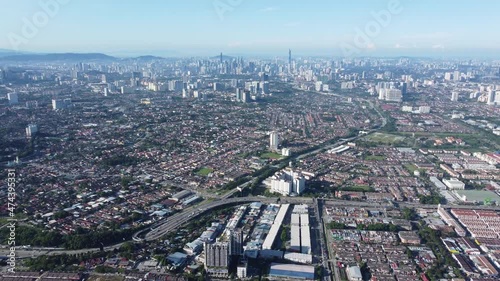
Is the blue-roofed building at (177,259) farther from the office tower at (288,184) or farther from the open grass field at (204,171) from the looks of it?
the open grass field at (204,171)

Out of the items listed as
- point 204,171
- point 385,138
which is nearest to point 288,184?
point 204,171

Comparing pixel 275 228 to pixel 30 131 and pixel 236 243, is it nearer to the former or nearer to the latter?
pixel 236 243

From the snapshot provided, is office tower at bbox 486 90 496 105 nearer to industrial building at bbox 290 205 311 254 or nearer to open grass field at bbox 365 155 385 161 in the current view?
open grass field at bbox 365 155 385 161

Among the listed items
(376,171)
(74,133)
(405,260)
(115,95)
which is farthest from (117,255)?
(115,95)

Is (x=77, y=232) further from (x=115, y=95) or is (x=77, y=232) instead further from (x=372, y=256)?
(x=115, y=95)

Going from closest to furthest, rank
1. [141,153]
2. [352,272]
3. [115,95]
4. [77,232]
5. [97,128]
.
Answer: [352,272], [77,232], [141,153], [97,128], [115,95]

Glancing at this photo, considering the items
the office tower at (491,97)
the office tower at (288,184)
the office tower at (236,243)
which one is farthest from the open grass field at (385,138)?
the office tower at (491,97)
